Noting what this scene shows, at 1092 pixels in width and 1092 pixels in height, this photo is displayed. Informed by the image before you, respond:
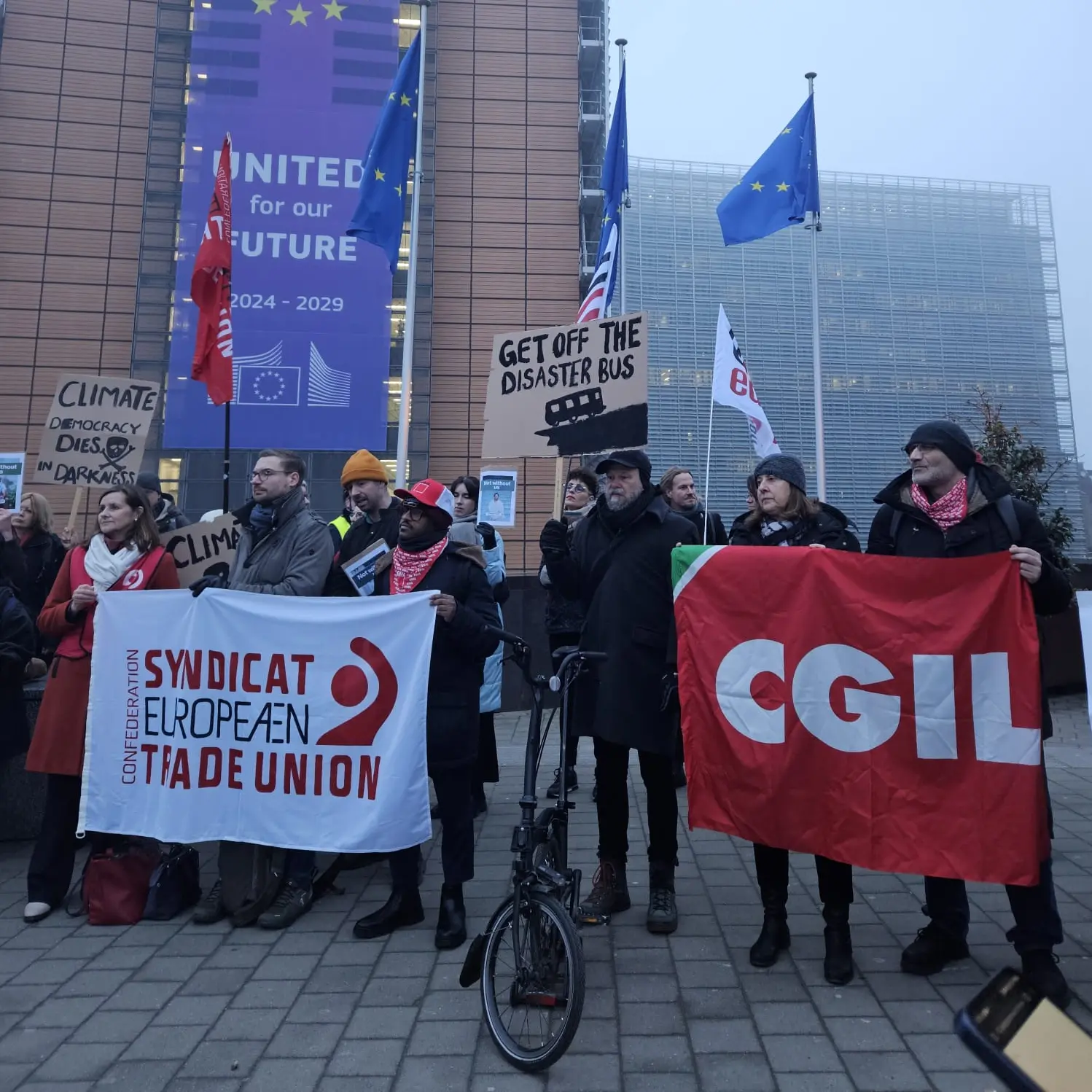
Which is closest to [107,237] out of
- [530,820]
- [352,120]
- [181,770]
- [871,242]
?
[352,120]

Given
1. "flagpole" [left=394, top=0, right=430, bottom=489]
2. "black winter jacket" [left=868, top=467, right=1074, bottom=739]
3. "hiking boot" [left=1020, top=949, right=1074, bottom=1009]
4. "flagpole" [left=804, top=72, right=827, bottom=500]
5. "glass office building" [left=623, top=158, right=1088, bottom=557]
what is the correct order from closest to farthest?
"hiking boot" [left=1020, top=949, right=1074, bottom=1009], "black winter jacket" [left=868, top=467, right=1074, bottom=739], "flagpole" [left=394, top=0, right=430, bottom=489], "flagpole" [left=804, top=72, right=827, bottom=500], "glass office building" [left=623, top=158, right=1088, bottom=557]

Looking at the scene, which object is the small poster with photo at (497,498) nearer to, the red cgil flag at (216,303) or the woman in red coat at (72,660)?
the red cgil flag at (216,303)

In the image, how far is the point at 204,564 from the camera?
5.82 meters

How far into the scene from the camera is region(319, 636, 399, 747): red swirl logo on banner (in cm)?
420

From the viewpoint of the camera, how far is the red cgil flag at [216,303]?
313 inches

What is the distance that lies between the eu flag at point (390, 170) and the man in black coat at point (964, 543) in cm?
811

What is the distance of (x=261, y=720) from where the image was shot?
4324 millimetres

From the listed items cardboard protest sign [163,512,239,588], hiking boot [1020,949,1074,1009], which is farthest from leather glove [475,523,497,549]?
hiking boot [1020,949,1074,1009]

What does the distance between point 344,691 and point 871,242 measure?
133ft

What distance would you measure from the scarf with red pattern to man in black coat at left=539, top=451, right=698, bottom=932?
43.7 inches

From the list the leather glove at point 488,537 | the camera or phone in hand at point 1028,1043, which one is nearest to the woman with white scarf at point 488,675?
the leather glove at point 488,537

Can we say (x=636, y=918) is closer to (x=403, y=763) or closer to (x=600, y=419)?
(x=403, y=763)

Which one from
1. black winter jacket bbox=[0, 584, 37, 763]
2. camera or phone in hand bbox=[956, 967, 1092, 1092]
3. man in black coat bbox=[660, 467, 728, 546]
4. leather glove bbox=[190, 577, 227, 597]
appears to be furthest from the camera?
man in black coat bbox=[660, 467, 728, 546]

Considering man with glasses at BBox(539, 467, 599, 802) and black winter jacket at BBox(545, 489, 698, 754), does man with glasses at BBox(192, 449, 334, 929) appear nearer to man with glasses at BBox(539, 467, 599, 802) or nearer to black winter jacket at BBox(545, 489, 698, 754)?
black winter jacket at BBox(545, 489, 698, 754)
